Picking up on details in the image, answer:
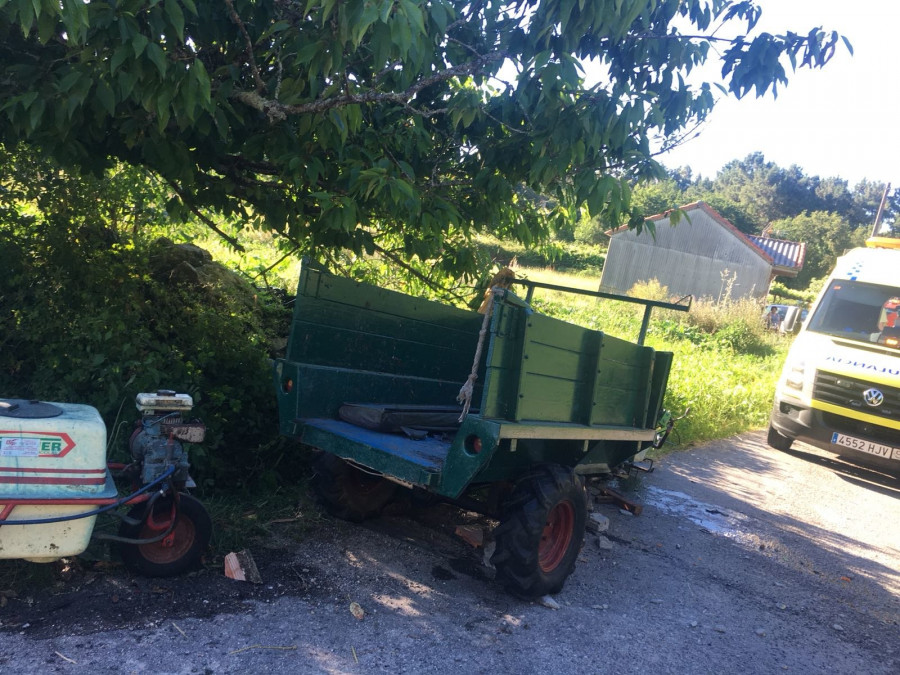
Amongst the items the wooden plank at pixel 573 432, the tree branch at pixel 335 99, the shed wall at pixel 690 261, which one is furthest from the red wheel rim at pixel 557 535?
the shed wall at pixel 690 261

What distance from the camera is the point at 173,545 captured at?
400 cm

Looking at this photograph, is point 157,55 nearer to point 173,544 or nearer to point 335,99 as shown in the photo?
point 335,99

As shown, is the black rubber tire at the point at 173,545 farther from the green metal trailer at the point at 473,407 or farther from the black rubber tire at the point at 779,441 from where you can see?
the black rubber tire at the point at 779,441

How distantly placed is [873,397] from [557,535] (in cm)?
642

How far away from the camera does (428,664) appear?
11.4ft

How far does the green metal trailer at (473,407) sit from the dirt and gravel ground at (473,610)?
355mm

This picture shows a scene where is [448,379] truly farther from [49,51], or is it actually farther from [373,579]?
[49,51]

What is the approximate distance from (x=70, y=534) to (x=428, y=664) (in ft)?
5.67

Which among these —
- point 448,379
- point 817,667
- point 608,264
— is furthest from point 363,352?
point 608,264

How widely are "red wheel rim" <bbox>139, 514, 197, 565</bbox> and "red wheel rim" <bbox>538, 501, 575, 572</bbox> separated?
2003mm

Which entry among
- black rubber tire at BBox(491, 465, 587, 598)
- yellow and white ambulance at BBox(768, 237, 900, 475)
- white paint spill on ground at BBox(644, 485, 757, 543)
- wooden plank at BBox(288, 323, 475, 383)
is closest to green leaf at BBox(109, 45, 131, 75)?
wooden plank at BBox(288, 323, 475, 383)

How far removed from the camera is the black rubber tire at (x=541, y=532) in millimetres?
4230

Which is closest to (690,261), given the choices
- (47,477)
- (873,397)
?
(873,397)

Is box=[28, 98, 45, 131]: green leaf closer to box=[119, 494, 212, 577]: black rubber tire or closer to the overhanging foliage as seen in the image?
the overhanging foliage
